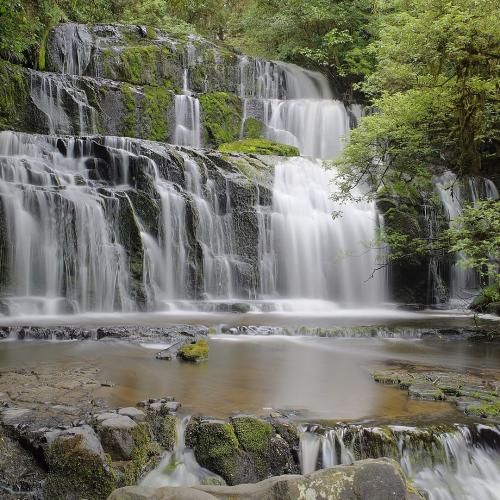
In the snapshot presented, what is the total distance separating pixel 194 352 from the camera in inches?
289

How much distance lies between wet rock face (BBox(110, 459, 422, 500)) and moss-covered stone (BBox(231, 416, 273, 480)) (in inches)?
43.9

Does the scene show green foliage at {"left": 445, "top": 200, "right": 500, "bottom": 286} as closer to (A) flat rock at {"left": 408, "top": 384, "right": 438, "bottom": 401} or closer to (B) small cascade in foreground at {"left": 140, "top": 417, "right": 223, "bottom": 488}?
(A) flat rock at {"left": 408, "top": 384, "right": 438, "bottom": 401}

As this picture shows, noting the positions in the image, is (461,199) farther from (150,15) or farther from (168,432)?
(150,15)

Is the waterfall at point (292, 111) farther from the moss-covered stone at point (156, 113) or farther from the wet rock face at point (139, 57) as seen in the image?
the moss-covered stone at point (156, 113)

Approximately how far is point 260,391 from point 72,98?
15.2m

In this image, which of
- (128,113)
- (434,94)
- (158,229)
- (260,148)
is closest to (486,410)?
(434,94)

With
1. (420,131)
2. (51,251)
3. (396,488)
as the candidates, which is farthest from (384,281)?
(396,488)

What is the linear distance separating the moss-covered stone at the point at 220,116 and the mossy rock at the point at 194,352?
13.9 m

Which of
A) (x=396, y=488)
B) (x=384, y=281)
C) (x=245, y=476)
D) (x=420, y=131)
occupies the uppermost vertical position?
(x=420, y=131)

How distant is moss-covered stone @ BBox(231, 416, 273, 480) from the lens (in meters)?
4.35

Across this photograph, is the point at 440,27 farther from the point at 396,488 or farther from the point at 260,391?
the point at 396,488

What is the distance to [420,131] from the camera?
1182 cm

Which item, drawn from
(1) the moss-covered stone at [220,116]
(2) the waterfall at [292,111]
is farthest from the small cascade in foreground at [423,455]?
(2) the waterfall at [292,111]

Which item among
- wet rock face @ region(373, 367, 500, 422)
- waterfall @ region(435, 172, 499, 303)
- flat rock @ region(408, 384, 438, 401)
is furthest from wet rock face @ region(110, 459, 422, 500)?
waterfall @ region(435, 172, 499, 303)
